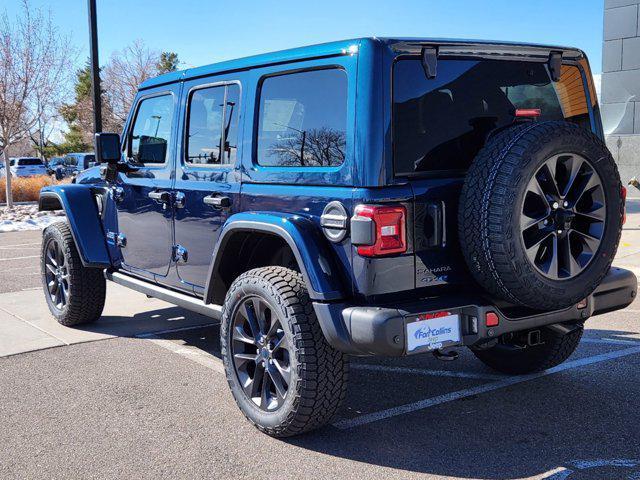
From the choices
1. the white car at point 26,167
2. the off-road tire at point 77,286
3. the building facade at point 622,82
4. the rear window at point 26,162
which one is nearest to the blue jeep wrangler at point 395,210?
the off-road tire at point 77,286

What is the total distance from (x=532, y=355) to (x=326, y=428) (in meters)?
1.58

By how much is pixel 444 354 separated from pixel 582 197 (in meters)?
1.02

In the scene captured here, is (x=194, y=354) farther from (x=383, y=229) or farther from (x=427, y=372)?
(x=383, y=229)

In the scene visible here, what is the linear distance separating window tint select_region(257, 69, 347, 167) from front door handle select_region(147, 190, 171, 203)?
99cm

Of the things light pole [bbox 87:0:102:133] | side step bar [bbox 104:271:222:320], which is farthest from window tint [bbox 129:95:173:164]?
light pole [bbox 87:0:102:133]

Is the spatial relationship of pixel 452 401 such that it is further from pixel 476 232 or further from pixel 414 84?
pixel 414 84

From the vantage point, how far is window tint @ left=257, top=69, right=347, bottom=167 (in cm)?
343

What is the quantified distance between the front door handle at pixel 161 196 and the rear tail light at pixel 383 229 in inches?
72.9

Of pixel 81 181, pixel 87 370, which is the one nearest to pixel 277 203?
pixel 87 370

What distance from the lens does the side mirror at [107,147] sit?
16.8ft

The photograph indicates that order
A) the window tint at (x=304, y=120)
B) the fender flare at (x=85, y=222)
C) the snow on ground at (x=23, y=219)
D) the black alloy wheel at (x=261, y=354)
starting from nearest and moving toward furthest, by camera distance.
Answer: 1. the window tint at (x=304, y=120)
2. the black alloy wheel at (x=261, y=354)
3. the fender flare at (x=85, y=222)
4. the snow on ground at (x=23, y=219)

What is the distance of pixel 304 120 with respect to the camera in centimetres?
363

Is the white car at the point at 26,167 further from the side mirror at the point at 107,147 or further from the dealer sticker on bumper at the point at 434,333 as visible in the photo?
the dealer sticker on bumper at the point at 434,333

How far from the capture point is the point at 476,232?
3188 millimetres
